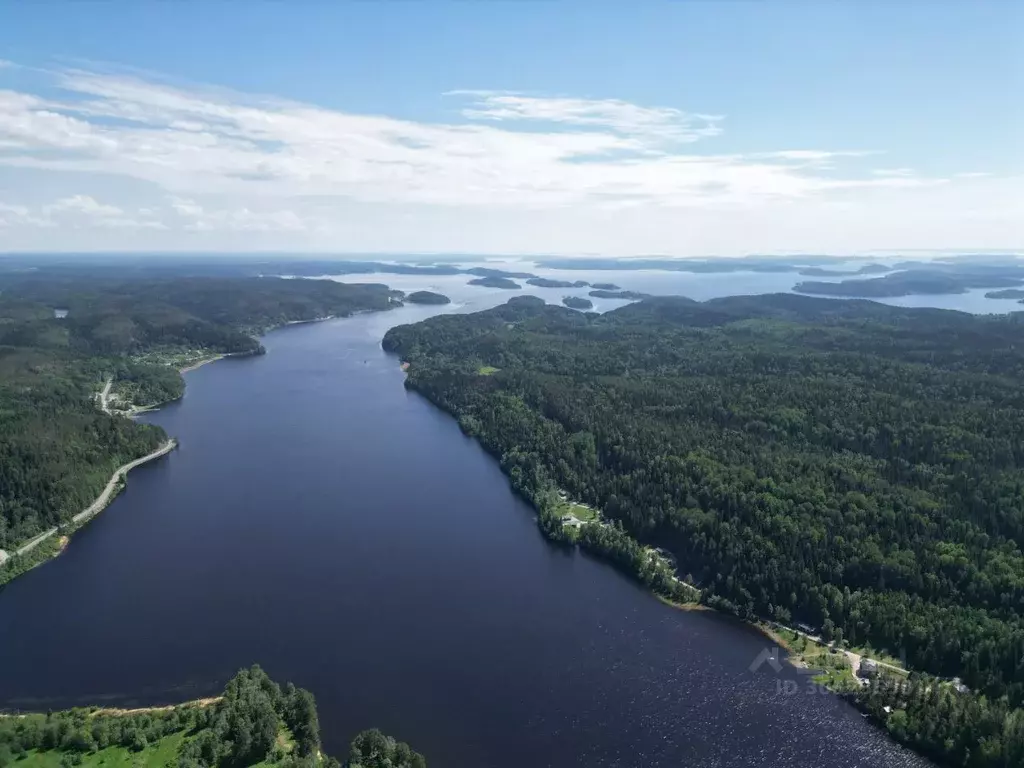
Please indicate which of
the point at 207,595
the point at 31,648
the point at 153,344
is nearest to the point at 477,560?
the point at 207,595

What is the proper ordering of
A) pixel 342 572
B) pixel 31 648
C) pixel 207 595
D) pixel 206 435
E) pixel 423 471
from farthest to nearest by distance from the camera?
pixel 206 435
pixel 423 471
pixel 342 572
pixel 207 595
pixel 31 648

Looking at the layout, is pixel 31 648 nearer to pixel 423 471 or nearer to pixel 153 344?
pixel 423 471

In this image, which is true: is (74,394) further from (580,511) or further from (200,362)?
(580,511)

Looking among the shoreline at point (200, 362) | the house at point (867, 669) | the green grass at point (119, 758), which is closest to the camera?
the green grass at point (119, 758)

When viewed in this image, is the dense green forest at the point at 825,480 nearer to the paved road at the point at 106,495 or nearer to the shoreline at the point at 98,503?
the paved road at the point at 106,495

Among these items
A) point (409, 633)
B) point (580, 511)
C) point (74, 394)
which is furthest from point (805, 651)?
point (74, 394)

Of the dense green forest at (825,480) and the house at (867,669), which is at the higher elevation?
the dense green forest at (825,480)

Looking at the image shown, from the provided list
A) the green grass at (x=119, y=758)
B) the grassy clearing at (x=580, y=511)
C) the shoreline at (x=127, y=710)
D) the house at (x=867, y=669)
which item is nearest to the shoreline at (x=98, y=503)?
the shoreline at (x=127, y=710)

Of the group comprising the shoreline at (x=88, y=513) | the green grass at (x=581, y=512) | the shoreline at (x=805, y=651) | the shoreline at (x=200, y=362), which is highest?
the shoreline at (x=200, y=362)
